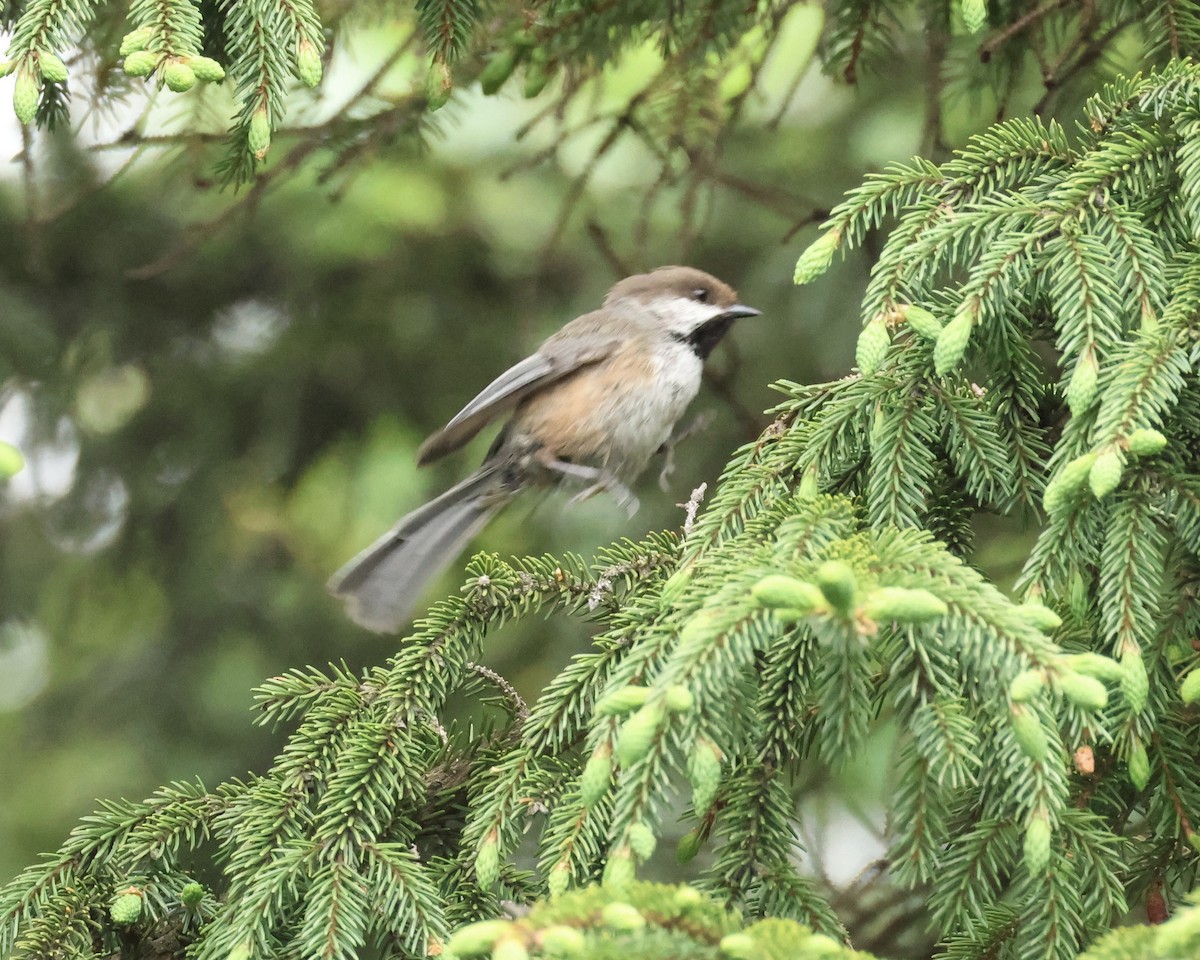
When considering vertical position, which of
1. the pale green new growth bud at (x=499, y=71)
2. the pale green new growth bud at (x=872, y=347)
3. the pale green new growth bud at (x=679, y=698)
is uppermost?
the pale green new growth bud at (x=499, y=71)

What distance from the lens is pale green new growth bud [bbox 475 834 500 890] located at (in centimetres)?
205

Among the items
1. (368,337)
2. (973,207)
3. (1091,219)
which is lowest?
(1091,219)

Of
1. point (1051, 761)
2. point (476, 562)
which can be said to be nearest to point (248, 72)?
point (476, 562)

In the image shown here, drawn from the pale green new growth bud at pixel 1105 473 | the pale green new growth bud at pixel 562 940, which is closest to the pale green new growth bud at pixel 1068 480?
the pale green new growth bud at pixel 1105 473

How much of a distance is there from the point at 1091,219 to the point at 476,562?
4.56ft

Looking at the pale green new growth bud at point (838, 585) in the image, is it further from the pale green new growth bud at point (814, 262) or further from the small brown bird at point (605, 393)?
the small brown bird at point (605, 393)

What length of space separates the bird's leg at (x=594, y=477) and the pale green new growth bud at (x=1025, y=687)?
2.27 metres

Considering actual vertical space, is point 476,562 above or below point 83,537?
below

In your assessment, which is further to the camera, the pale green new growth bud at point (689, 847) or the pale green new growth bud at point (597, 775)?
the pale green new growth bud at point (689, 847)

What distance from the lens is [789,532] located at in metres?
1.94

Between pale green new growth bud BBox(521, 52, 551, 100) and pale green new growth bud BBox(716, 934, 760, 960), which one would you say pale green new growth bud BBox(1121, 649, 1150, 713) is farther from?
pale green new growth bud BBox(521, 52, 551, 100)

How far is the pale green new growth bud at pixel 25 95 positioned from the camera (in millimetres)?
2156

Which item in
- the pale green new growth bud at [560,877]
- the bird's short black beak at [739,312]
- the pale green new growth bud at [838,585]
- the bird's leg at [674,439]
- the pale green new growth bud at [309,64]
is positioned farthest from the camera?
the bird's short black beak at [739,312]

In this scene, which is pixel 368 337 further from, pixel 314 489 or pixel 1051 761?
pixel 1051 761
